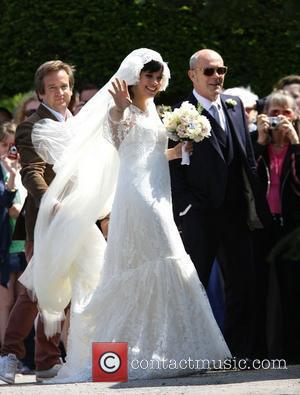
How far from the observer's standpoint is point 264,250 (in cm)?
934

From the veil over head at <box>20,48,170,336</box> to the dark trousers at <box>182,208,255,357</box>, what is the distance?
25.5 inches

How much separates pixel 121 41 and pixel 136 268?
6.99 m

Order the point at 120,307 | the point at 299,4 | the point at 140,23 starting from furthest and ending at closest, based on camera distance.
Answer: the point at 140,23, the point at 120,307, the point at 299,4

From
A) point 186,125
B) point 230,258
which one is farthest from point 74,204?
point 230,258

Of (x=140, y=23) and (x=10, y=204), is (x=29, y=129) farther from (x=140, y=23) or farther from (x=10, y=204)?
(x=140, y=23)

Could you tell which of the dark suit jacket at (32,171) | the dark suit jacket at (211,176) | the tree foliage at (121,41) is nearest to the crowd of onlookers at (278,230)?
the dark suit jacket at (32,171)

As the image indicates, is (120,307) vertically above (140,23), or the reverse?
(140,23)

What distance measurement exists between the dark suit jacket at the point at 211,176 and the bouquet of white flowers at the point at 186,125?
18 cm

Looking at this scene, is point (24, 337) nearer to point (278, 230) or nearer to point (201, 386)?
point (201, 386)

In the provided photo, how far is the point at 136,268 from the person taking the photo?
8.27 m

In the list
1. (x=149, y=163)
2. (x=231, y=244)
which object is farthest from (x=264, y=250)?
(x=149, y=163)

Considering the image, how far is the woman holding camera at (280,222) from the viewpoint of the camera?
9250 millimetres

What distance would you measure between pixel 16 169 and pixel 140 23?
4.91 meters

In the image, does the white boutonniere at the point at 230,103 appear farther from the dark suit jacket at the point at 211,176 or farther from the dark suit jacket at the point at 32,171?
the dark suit jacket at the point at 32,171
